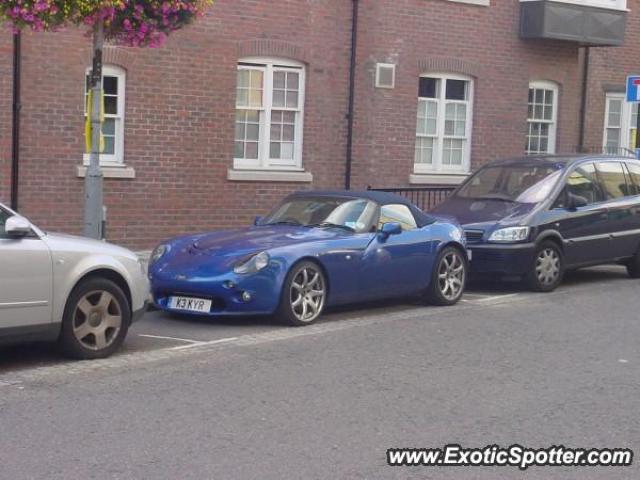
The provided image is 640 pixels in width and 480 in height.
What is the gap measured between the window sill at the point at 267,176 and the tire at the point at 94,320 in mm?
8530

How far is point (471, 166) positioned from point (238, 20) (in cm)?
594

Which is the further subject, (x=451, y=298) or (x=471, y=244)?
(x=471, y=244)

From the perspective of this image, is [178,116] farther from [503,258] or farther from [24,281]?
[24,281]

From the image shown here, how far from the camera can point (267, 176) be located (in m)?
17.8

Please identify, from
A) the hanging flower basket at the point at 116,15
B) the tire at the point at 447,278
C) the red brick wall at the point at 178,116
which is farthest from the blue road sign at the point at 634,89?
the hanging flower basket at the point at 116,15

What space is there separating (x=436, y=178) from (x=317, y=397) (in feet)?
42.2

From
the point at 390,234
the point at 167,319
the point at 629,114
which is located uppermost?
the point at 629,114

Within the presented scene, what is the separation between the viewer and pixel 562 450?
638 centimetres

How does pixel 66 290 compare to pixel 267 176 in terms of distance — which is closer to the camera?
pixel 66 290

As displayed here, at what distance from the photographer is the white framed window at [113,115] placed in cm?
1616

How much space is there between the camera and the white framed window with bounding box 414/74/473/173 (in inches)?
792

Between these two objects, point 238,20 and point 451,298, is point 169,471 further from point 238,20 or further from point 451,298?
point 238,20

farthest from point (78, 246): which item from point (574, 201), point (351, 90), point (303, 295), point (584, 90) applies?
point (584, 90)

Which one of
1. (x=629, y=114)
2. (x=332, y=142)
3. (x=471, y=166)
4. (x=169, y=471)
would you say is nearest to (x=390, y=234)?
(x=169, y=471)
